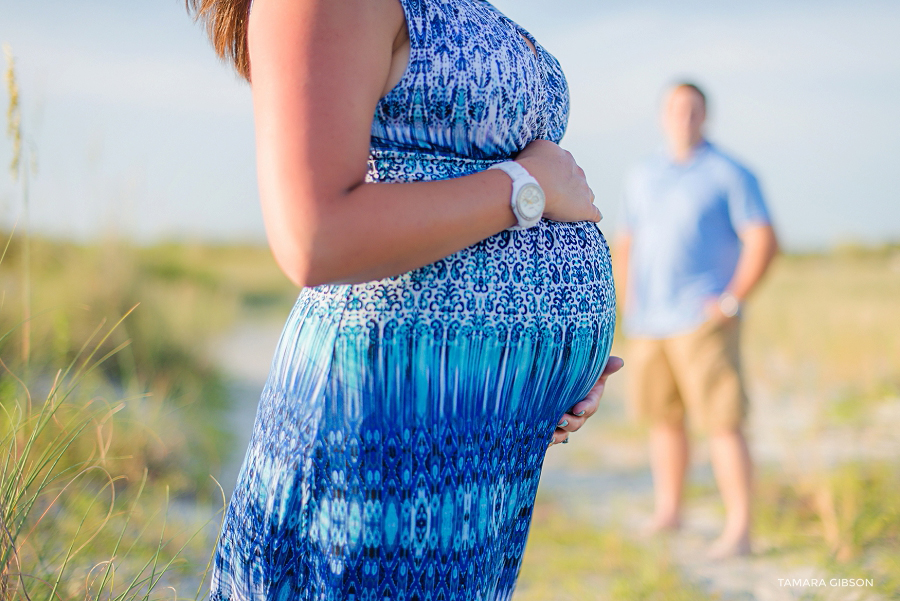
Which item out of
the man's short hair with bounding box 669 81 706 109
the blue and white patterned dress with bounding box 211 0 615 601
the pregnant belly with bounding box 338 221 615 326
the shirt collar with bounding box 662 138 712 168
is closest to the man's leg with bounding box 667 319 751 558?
the shirt collar with bounding box 662 138 712 168

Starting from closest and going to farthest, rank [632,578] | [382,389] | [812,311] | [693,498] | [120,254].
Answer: [382,389], [632,578], [693,498], [120,254], [812,311]

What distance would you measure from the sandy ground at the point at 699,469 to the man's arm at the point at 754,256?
3.37 ft

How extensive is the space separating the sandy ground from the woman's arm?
238cm

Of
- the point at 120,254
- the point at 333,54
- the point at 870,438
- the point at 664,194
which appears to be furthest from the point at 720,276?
the point at 120,254

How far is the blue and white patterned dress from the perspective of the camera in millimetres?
906

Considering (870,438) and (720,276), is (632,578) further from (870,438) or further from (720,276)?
(870,438)

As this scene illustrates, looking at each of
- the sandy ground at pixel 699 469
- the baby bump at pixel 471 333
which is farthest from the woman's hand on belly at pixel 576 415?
the sandy ground at pixel 699 469

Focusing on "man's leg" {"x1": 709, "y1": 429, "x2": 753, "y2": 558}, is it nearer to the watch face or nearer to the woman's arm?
the watch face

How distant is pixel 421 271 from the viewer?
92 cm

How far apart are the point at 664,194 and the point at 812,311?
4.73 metres

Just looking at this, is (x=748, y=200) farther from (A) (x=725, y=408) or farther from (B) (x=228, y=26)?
(B) (x=228, y=26)

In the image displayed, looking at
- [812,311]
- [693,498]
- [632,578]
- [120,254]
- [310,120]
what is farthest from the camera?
[812,311]

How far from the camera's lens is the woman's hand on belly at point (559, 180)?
98 cm

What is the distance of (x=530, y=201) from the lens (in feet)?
3.06
